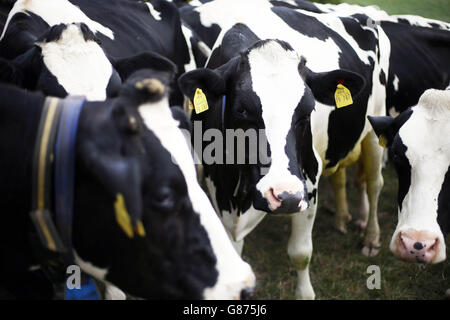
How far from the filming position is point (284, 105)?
289 cm

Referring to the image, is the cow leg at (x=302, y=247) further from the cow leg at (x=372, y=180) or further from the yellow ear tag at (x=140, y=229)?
the yellow ear tag at (x=140, y=229)

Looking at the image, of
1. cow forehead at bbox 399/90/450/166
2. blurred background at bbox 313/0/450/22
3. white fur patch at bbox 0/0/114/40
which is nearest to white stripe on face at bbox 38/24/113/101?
white fur patch at bbox 0/0/114/40

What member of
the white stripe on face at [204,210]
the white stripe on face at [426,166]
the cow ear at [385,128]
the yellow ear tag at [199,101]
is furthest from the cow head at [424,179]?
the white stripe on face at [204,210]

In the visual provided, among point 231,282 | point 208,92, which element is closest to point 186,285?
point 231,282

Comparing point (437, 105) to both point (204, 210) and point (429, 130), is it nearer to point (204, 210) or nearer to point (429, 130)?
point (429, 130)

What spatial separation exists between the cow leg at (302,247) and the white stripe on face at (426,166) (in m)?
0.73

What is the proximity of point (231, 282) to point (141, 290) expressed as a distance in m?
0.32

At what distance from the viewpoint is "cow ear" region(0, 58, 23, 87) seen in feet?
8.63

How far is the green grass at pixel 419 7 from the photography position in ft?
21.2

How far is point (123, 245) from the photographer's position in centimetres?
172

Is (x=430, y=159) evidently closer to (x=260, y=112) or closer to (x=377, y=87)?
(x=260, y=112)

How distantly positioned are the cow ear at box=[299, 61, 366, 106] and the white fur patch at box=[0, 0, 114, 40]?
1682 mm

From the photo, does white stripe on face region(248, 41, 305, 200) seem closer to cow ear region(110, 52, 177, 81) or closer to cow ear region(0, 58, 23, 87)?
cow ear region(110, 52, 177, 81)

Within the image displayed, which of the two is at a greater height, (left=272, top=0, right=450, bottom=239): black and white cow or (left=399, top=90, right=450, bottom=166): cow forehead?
(left=399, top=90, right=450, bottom=166): cow forehead
